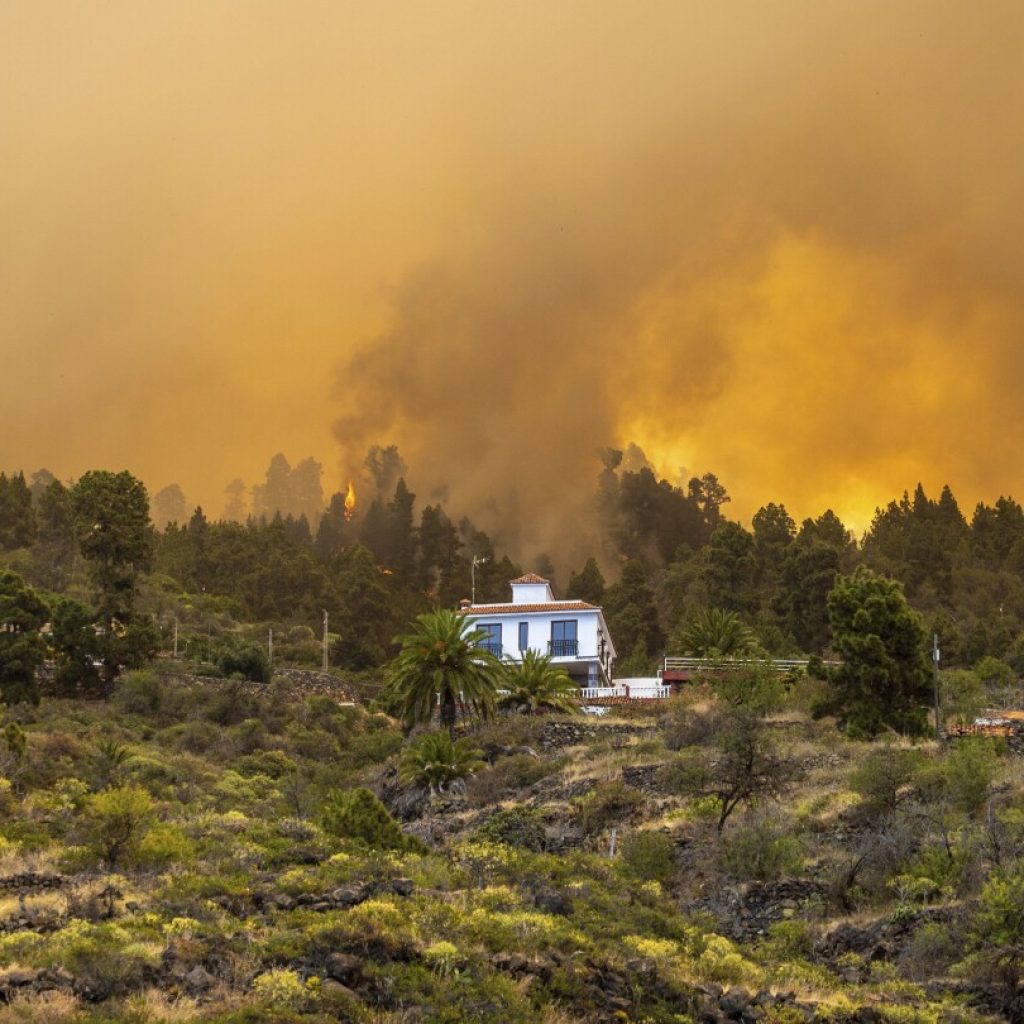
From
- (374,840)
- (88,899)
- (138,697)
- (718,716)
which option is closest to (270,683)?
(138,697)

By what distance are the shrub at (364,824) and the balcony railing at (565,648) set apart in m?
37.8

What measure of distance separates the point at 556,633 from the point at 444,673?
18035mm

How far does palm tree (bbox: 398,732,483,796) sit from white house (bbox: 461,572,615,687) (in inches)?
790

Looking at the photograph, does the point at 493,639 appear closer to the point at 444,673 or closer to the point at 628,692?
the point at 628,692

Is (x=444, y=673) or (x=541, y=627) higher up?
(x=541, y=627)

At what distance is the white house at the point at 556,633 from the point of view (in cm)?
7325

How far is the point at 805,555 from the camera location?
86.2 m

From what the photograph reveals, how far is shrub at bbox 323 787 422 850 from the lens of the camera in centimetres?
3491

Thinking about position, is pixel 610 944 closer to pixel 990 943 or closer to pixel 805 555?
pixel 990 943

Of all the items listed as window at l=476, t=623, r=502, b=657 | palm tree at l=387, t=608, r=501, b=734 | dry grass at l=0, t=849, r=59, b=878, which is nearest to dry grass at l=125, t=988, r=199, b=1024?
dry grass at l=0, t=849, r=59, b=878

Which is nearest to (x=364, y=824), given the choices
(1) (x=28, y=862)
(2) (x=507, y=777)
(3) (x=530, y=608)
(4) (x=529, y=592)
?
(1) (x=28, y=862)

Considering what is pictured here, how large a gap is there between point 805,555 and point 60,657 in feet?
137

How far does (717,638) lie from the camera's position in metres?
71.7

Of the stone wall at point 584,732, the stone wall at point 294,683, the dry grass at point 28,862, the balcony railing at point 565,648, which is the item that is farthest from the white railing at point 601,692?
the dry grass at point 28,862
